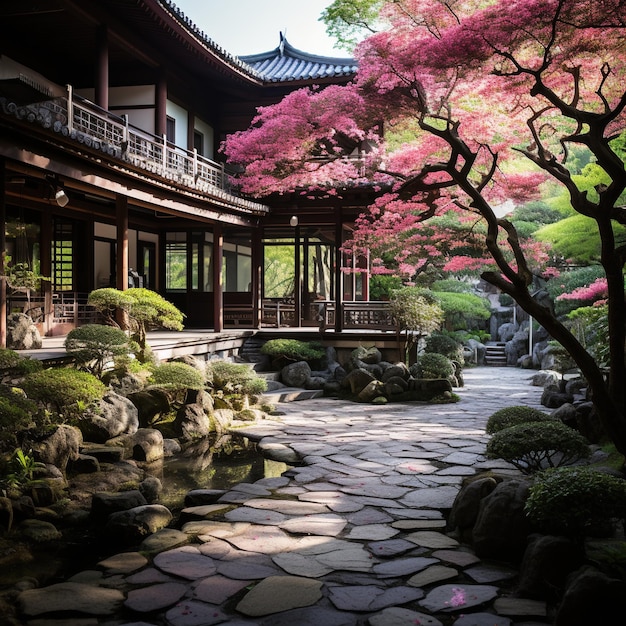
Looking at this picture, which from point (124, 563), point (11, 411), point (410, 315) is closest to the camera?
point (124, 563)

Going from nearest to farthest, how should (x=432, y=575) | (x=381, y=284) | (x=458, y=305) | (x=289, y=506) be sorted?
1. (x=432, y=575)
2. (x=289, y=506)
3. (x=381, y=284)
4. (x=458, y=305)

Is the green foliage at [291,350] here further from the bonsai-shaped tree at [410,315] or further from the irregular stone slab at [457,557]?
the irregular stone slab at [457,557]

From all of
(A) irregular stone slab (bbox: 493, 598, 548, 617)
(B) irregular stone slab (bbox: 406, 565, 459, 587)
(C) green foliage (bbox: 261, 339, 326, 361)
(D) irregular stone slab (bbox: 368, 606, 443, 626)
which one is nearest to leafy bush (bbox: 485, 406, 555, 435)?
(B) irregular stone slab (bbox: 406, 565, 459, 587)

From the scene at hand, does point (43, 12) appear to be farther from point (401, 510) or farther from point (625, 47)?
point (401, 510)

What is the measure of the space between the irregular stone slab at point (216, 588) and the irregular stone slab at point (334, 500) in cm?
196

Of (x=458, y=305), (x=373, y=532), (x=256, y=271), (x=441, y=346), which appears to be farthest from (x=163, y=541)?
(x=458, y=305)

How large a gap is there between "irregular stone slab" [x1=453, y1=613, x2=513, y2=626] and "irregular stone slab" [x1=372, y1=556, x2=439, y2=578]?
0.83 meters

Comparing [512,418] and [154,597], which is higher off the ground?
[512,418]

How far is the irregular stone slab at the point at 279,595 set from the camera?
444 centimetres

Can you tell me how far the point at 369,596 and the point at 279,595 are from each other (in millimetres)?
643

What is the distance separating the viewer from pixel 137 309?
12125mm

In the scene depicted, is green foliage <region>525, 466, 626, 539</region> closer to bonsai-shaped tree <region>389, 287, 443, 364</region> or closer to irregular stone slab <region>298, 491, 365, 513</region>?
irregular stone slab <region>298, 491, 365, 513</region>

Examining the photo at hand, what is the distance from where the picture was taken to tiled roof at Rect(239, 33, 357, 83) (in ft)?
69.2

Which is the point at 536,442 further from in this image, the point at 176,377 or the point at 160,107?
the point at 160,107
